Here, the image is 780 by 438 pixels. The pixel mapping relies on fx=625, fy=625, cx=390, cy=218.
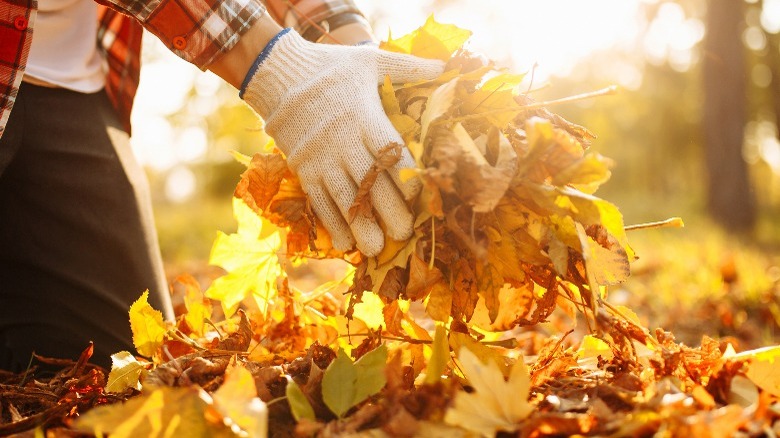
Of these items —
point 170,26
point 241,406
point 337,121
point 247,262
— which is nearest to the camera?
point 241,406

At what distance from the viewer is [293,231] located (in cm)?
132

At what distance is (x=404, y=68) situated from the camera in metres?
1.28

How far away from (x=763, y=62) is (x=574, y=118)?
11370 mm

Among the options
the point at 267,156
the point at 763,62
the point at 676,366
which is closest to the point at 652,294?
the point at 676,366

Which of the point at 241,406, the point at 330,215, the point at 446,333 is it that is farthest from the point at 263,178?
the point at 241,406

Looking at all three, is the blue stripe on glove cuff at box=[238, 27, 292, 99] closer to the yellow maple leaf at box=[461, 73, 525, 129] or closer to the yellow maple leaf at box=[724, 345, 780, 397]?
the yellow maple leaf at box=[461, 73, 525, 129]

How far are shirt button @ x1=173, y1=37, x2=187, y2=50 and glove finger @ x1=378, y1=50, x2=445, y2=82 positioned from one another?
1.34 ft

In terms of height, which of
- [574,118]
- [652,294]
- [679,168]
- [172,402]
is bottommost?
[679,168]

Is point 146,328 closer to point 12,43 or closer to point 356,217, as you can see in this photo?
point 356,217

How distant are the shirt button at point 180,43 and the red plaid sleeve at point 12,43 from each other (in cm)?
33

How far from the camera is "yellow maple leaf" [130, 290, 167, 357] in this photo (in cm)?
121

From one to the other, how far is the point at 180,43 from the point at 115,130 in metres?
0.72

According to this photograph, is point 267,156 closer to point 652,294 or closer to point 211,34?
point 211,34

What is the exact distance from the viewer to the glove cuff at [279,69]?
4.12 feet
